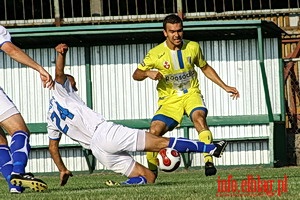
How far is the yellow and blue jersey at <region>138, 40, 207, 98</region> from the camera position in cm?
1755

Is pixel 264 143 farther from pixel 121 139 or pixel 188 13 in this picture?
pixel 121 139

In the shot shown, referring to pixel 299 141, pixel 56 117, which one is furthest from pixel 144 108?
pixel 56 117

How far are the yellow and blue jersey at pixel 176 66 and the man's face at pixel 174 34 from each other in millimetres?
135

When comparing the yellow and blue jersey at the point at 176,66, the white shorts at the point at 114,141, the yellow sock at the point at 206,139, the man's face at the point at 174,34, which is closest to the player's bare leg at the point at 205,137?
the yellow sock at the point at 206,139

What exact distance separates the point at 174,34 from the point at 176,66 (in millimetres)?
494

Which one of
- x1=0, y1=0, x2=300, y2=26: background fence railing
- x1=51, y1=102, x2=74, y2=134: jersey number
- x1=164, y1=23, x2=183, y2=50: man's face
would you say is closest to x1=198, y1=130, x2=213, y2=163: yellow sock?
x1=164, y1=23, x2=183, y2=50: man's face

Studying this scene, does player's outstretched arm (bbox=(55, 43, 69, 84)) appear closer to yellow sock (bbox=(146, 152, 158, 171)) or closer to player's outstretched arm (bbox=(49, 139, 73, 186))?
player's outstretched arm (bbox=(49, 139, 73, 186))

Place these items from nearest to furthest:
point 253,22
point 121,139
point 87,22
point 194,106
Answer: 1. point 121,139
2. point 194,106
3. point 253,22
4. point 87,22

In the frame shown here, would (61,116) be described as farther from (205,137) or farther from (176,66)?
(176,66)

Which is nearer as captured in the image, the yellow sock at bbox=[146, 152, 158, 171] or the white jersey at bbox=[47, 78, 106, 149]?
the white jersey at bbox=[47, 78, 106, 149]

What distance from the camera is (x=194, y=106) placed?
1723 centimetres

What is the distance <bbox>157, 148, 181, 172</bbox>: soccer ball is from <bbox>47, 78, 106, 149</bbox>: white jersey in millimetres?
856

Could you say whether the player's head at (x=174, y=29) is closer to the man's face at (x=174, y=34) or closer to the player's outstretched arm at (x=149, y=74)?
the man's face at (x=174, y=34)

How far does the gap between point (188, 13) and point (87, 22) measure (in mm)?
2282
